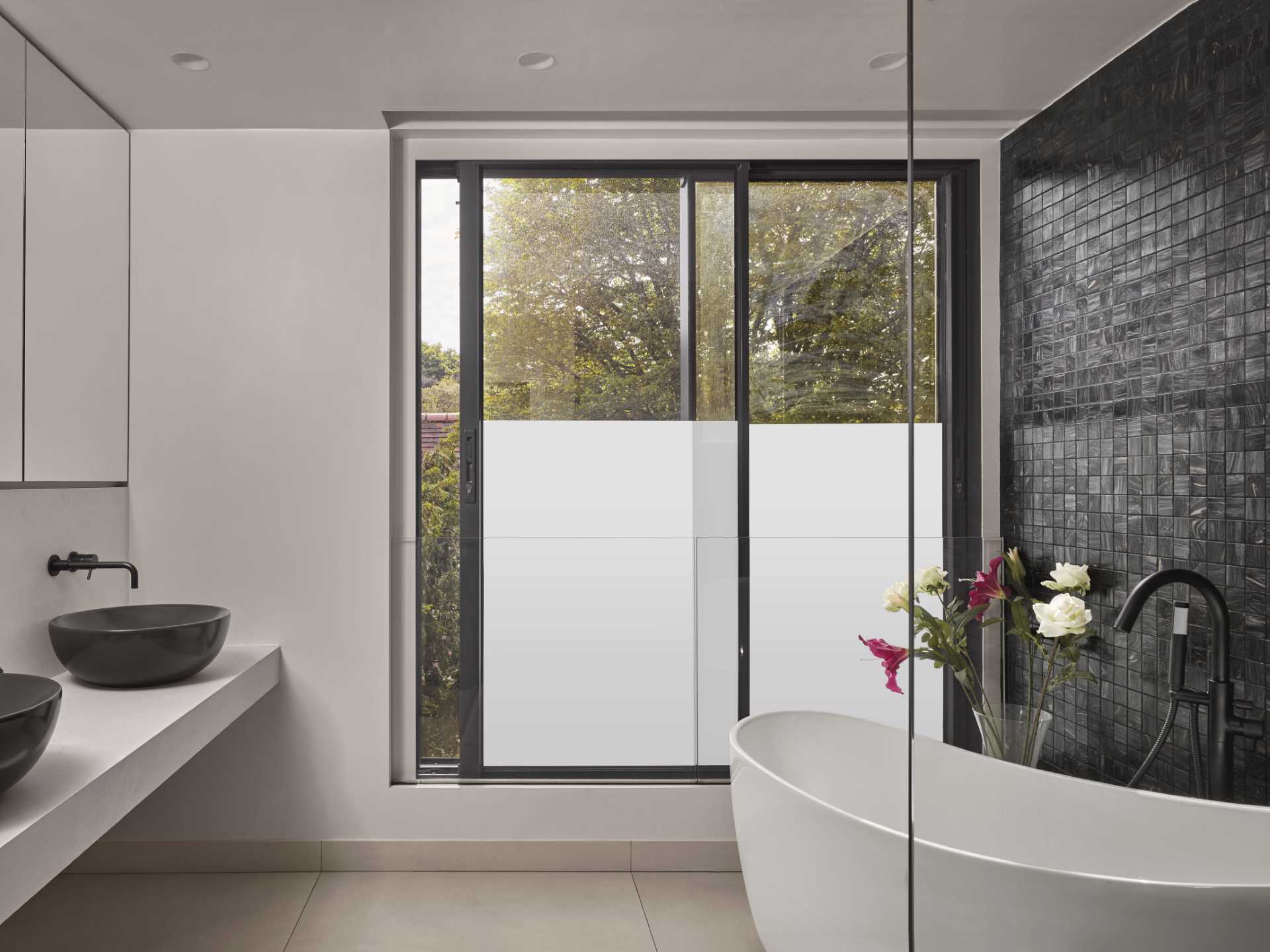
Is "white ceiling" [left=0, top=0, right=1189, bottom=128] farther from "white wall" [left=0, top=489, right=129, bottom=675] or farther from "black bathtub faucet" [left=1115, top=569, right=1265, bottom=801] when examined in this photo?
"black bathtub faucet" [left=1115, top=569, right=1265, bottom=801]

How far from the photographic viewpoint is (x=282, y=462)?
281 centimetres

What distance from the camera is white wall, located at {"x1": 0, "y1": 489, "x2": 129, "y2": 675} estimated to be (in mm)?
2219

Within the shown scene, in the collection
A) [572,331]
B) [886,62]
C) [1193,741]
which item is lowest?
[1193,741]

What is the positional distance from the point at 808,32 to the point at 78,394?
2.39 metres

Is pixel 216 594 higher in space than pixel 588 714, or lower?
higher

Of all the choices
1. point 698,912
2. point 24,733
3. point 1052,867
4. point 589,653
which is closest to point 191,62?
point 24,733

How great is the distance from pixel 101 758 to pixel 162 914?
114 cm

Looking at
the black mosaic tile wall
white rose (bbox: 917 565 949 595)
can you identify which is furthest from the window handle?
the black mosaic tile wall

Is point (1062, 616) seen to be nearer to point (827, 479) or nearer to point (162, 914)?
point (827, 479)

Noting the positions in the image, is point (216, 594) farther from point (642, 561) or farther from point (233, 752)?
point (642, 561)

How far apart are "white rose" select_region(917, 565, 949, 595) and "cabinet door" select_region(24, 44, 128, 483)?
2470 mm

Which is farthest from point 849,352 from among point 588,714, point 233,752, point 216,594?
point 233,752

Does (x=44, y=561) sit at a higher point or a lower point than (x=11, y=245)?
lower

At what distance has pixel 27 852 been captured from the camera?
141cm
